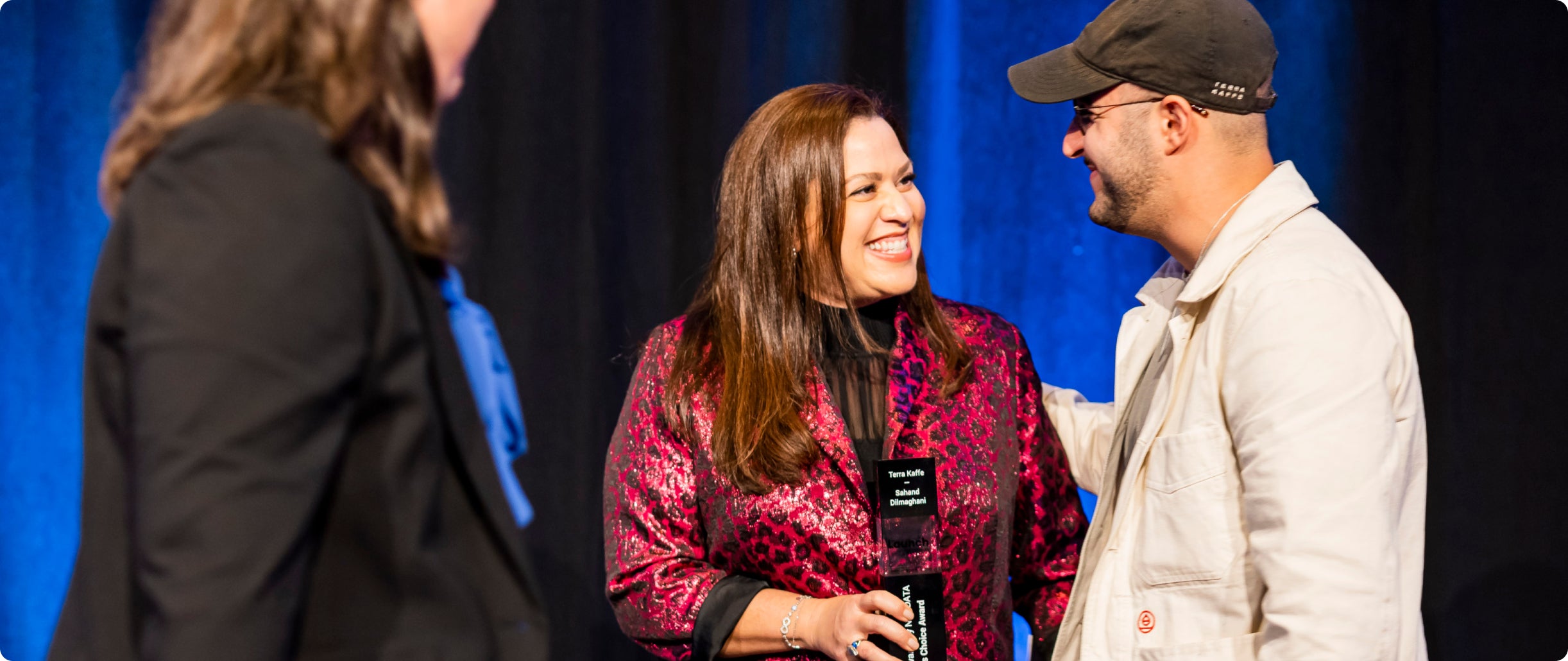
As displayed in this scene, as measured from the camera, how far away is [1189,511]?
1350 mm

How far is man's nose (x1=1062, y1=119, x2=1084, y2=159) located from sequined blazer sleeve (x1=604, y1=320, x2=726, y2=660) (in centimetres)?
71

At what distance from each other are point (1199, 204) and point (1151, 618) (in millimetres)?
552

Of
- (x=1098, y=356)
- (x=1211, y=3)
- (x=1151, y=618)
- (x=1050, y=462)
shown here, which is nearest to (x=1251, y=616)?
(x=1151, y=618)

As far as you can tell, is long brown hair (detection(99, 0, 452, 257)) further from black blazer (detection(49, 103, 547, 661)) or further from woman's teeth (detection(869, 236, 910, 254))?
woman's teeth (detection(869, 236, 910, 254))

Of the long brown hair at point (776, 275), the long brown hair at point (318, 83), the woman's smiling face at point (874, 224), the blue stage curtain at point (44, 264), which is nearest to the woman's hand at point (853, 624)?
the long brown hair at point (776, 275)

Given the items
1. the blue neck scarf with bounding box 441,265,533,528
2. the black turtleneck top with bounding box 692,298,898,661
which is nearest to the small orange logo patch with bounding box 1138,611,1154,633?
the black turtleneck top with bounding box 692,298,898,661

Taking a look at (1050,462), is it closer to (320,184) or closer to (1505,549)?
(320,184)

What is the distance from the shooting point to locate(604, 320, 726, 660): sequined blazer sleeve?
1.57m

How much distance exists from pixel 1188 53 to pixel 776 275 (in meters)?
0.66

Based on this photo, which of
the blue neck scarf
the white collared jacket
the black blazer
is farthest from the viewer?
the white collared jacket

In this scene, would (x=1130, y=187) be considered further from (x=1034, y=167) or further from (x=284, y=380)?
(x=284, y=380)

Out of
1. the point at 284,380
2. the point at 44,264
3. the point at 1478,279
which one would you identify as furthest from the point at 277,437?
the point at 1478,279

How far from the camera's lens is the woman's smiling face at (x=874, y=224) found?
1.69 m

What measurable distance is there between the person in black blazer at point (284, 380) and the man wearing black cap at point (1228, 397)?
841mm
